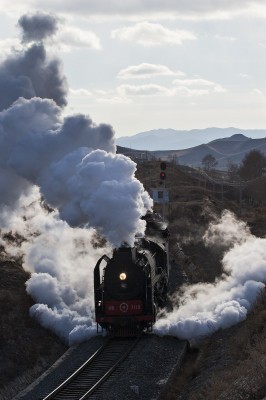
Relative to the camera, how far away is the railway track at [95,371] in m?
21.8

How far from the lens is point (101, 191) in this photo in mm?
25953

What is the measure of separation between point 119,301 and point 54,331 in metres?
4.64

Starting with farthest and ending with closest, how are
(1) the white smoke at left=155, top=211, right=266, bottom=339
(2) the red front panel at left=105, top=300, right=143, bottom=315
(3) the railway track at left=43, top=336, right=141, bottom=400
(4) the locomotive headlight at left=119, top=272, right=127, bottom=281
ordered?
(1) the white smoke at left=155, top=211, right=266, bottom=339
(2) the red front panel at left=105, top=300, right=143, bottom=315
(4) the locomotive headlight at left=119, top=272, right=127, bottom=281
(3) the railway track at left=43, top=336, right=141, bottom=400

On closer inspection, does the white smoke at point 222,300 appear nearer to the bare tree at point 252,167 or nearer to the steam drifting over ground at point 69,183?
the steam drifting over ground at point 69,183

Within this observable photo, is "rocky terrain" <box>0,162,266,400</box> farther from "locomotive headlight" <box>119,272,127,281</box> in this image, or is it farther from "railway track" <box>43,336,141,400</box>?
"locomotive headlight" <box>119,272,127,281</box>

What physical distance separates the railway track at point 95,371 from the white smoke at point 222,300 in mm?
2009

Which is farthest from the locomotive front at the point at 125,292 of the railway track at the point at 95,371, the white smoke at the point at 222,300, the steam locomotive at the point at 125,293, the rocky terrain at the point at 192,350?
the rocky terrain at the point at 192,350

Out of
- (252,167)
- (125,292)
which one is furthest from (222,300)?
(252,167)

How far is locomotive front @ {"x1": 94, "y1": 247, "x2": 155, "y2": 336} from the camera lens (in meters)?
26.6

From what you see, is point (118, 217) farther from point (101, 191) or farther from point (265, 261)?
point (265, 261)

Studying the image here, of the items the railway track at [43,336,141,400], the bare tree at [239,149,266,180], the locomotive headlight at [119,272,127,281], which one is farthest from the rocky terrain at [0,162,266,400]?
the bare tree at [239,149,266,180]

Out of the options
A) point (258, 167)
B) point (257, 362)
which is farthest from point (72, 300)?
point (258, 167)

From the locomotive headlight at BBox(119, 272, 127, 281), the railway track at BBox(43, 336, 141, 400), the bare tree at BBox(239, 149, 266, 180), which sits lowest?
the railway track at BBox(43, 336, 141, 400)

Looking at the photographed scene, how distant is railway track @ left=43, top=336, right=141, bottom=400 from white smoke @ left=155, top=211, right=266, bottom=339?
6.59 feet
